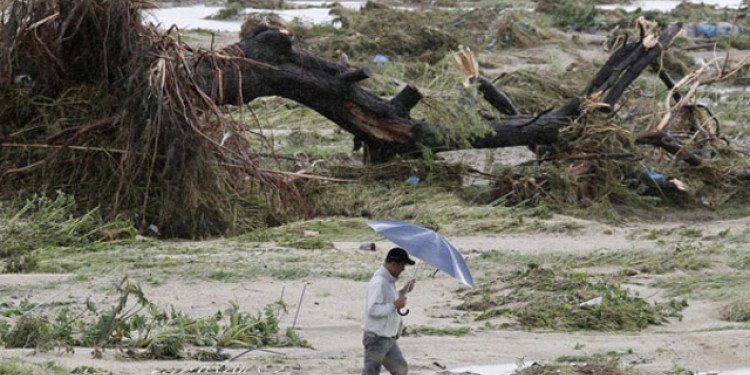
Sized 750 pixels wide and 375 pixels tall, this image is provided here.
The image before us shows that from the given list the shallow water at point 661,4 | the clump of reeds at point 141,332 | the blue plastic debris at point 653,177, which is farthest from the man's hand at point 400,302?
the shallow water at point 661,4

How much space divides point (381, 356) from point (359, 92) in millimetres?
5605

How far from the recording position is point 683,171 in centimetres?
1130

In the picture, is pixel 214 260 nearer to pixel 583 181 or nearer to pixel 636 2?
pixel 583 181

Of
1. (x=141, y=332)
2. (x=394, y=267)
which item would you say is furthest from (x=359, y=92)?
(x=394, y=267)

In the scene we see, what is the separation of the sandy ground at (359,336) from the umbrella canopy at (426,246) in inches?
23.5

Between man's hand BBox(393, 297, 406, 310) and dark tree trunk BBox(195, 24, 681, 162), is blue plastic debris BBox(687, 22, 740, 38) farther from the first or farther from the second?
man's hand BBox(393, 297, 406, 310)

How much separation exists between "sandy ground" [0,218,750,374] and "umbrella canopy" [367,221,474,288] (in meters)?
0.60

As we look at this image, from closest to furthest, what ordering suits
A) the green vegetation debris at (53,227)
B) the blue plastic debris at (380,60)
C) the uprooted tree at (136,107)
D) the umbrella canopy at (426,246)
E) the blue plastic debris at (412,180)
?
the umbrella canopy at (426,246), the green vegetation debris at (53,227), the uprooted tree at (136,107), the blue plastic debris at (412,180), the blue plastic debris at (380,60)

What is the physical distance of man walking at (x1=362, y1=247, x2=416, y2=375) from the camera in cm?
487

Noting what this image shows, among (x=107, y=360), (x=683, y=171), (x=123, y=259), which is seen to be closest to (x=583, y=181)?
(x=683, y=171)

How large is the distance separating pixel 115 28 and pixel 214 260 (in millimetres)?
2419

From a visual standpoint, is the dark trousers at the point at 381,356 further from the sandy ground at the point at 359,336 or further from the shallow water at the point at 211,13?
the shallow water at the point at 211,13

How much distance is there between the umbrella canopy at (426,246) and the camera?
4.81 m

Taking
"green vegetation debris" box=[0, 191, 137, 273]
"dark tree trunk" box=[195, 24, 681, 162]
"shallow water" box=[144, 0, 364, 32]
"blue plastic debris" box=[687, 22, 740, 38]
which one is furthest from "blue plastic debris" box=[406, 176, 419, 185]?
"blue plastic debris" box=[687, 22, 740, 38]
